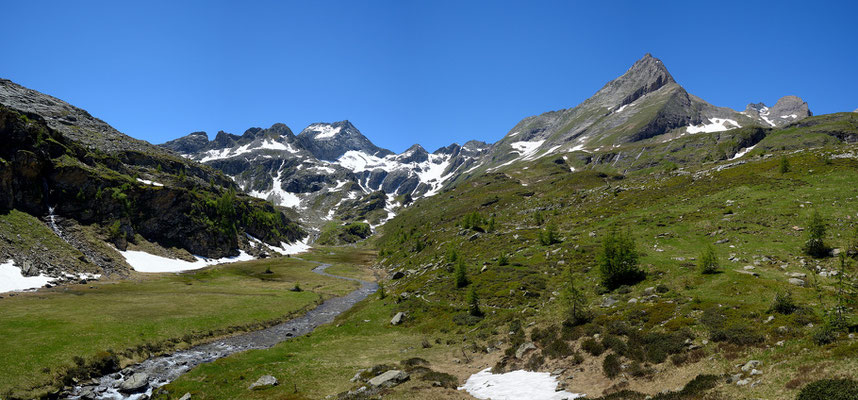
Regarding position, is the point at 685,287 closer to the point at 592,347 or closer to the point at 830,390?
the point at 592,347

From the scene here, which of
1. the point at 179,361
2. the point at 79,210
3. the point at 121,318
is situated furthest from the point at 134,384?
the point at 79,210

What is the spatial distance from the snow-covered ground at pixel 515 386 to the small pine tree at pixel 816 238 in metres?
37.0

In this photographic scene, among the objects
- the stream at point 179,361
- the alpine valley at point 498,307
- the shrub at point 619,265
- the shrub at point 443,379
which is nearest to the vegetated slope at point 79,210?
the alpine valley at point 498,307

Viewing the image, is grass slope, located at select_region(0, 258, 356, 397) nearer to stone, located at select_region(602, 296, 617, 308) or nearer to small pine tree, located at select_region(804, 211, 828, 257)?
stone, located at select_region(602, 296, 617, 308)

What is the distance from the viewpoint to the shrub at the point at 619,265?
4559 centimetres

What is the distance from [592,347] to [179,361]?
45090mm

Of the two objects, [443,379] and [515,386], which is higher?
[515,386]

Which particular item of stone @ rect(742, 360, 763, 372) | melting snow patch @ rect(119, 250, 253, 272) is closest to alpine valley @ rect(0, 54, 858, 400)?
stone @ rect(742, 360, 763, 372)

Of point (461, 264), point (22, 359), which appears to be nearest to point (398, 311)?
point (461, 264)

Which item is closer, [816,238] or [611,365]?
[611,365]

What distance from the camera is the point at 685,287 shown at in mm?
37688

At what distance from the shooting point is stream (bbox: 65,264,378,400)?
1287 inches

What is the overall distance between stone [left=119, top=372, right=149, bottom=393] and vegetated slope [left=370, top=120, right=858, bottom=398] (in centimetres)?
3360

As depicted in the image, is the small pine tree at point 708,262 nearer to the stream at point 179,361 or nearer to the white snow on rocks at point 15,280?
the stream at point 179,361
